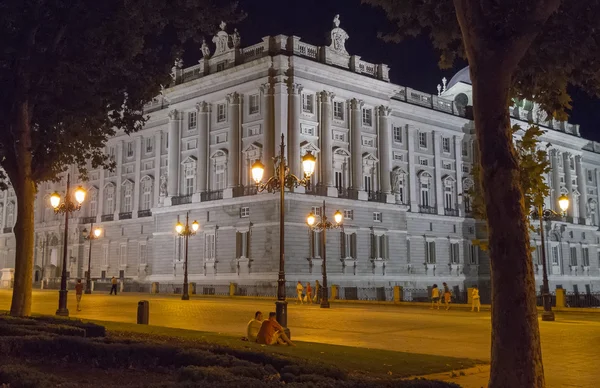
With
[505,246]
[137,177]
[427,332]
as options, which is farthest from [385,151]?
[505,246]

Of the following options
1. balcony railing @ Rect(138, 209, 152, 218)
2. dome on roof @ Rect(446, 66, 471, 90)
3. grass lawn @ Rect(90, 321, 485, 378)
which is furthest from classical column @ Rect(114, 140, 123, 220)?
grass lawn @ Rect(90, 321, 485, 378)

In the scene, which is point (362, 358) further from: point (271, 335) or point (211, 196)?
point (211, 196)

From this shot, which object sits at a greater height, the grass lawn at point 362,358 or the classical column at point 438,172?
the classical column at point 438,172

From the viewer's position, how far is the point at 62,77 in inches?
778

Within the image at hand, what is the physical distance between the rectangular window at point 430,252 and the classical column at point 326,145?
15091mm

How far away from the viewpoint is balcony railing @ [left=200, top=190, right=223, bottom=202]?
52.3 metres

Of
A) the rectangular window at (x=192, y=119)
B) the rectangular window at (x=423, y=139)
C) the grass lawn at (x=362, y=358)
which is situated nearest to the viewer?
the grass lawn at (x=362, y=358)

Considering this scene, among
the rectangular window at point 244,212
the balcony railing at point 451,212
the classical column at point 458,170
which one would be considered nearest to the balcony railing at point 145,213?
the rectangular window at point 244,212

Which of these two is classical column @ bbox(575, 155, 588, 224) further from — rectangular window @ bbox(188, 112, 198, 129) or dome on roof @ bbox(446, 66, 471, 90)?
rectangular window @ bbox(188, 112, 198, 129)

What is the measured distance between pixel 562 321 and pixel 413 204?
34692 millimetres

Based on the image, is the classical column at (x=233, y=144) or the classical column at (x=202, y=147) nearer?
the classical column at (x=233, y=144)

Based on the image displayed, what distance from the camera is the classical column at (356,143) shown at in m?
53.2

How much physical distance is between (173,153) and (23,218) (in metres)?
36.0

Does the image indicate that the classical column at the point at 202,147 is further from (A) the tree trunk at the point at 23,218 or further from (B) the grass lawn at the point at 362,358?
(B) the grass lawn at the point at 362,358
